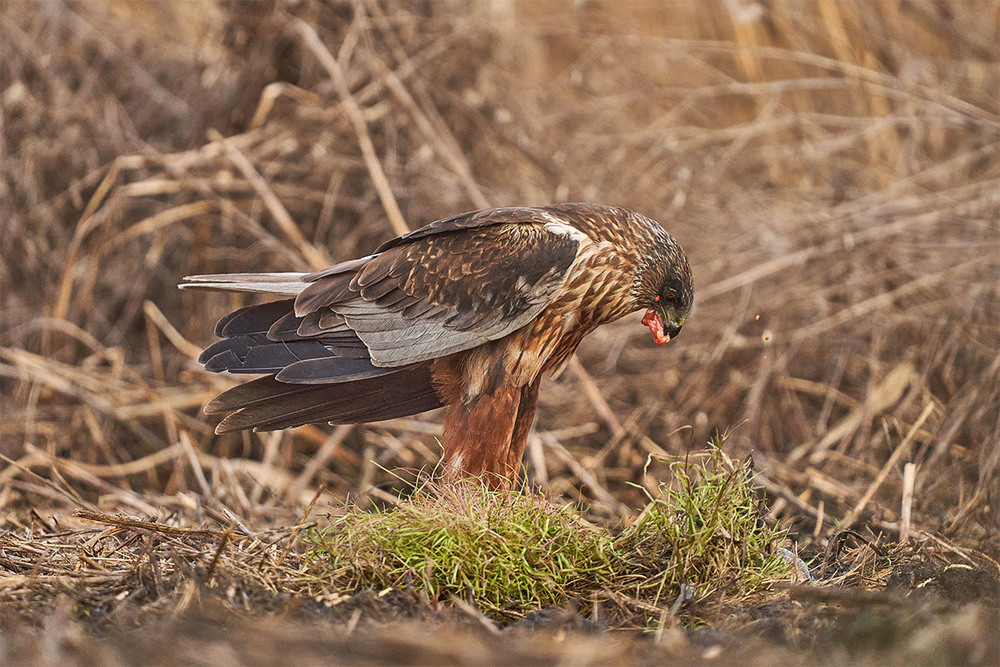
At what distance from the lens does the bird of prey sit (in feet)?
10.4

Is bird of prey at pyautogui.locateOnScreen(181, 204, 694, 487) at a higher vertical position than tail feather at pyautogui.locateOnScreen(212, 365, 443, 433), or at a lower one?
higher

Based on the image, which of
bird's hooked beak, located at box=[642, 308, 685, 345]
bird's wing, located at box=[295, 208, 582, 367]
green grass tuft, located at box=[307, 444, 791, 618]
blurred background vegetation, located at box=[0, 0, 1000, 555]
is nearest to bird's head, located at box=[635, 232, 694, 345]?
bird's hooked beak, located at box=[642, 308, 685, 345]

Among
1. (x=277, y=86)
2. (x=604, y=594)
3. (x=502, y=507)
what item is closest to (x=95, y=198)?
(x=277, y=86)

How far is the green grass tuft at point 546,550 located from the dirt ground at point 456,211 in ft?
1.49

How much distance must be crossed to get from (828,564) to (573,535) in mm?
871

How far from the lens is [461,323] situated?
3.21 meters

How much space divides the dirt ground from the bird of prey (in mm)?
465

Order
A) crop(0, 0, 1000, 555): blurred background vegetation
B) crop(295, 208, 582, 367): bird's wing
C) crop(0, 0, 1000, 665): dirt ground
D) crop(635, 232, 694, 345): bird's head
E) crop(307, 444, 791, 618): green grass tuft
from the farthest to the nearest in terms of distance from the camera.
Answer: crop(0, 0, 1000, 555): blurred background vegetation
crop(0, 0, 1000, 665): dirt ground
crop(635, 232, 694, 345): bird's head
crop(295, 208, 582, 367): bird's wing
crop(307, 444, 791, 618): green grass tuft

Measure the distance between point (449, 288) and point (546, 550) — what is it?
0.95 meters

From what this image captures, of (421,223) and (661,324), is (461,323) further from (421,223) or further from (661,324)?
(421,223)

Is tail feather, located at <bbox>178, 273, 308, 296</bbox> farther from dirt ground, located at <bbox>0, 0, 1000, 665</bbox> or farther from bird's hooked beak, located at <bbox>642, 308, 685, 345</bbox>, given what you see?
bird's hooked beak, located at <bbox>642, 308, 685, 345</bbox>

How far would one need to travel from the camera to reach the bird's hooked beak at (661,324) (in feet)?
11.0

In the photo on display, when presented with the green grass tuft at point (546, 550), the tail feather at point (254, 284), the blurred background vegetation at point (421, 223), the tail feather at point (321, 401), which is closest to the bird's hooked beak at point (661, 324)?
the green grass tuft at point (546, 550)

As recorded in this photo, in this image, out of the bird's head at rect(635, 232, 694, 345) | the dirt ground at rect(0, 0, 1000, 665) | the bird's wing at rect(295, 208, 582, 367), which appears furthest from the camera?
the dirt ground at rect(0, 0, 1000, 665)
